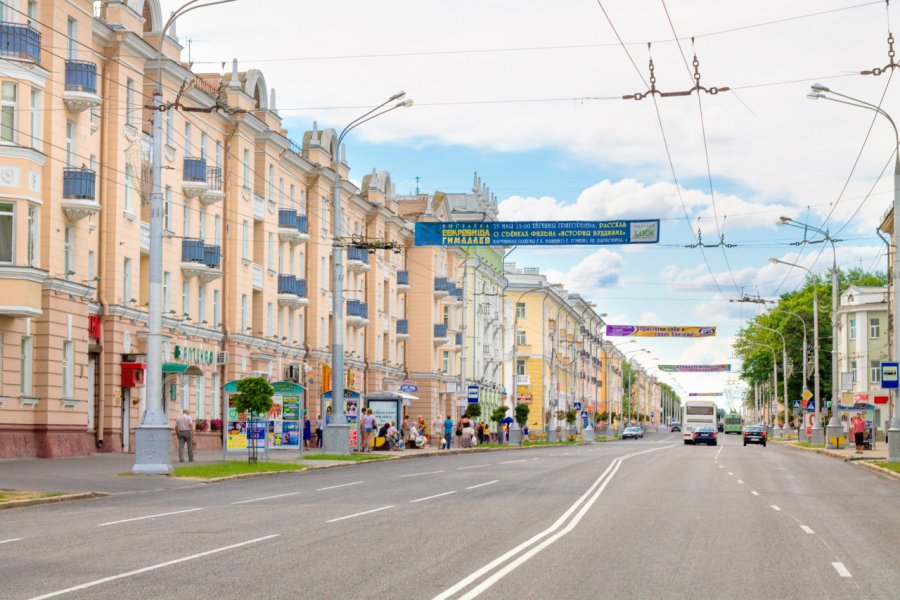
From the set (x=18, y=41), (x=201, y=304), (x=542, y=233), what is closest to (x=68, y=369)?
(x=18, y=41)

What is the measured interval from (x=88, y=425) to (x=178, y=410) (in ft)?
24.1

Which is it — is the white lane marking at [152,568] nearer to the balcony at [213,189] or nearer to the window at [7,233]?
the window at [7,233]

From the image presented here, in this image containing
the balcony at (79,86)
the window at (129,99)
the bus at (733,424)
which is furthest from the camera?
the bus at (733,424)

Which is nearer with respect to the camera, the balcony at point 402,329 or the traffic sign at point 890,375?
the traffic sign at point 890,375

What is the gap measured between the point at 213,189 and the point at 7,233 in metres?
15.3

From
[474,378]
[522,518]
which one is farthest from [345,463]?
[474,378]

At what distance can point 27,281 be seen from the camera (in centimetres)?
3500

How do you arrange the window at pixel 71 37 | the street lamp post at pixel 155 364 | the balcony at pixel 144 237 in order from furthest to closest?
the balcony at pixel 144 237 → the window at pixel 71 37 → the street lamp post at pixel 155 364

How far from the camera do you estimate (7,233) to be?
35.1m

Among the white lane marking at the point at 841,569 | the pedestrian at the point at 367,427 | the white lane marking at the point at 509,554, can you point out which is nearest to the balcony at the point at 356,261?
the pedestrian at the point at 367,427

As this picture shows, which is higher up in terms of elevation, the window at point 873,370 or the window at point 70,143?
the window at point 70,143

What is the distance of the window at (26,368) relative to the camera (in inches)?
1423

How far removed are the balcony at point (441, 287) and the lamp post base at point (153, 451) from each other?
190ft

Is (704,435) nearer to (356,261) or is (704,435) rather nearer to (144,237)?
(356,261)
